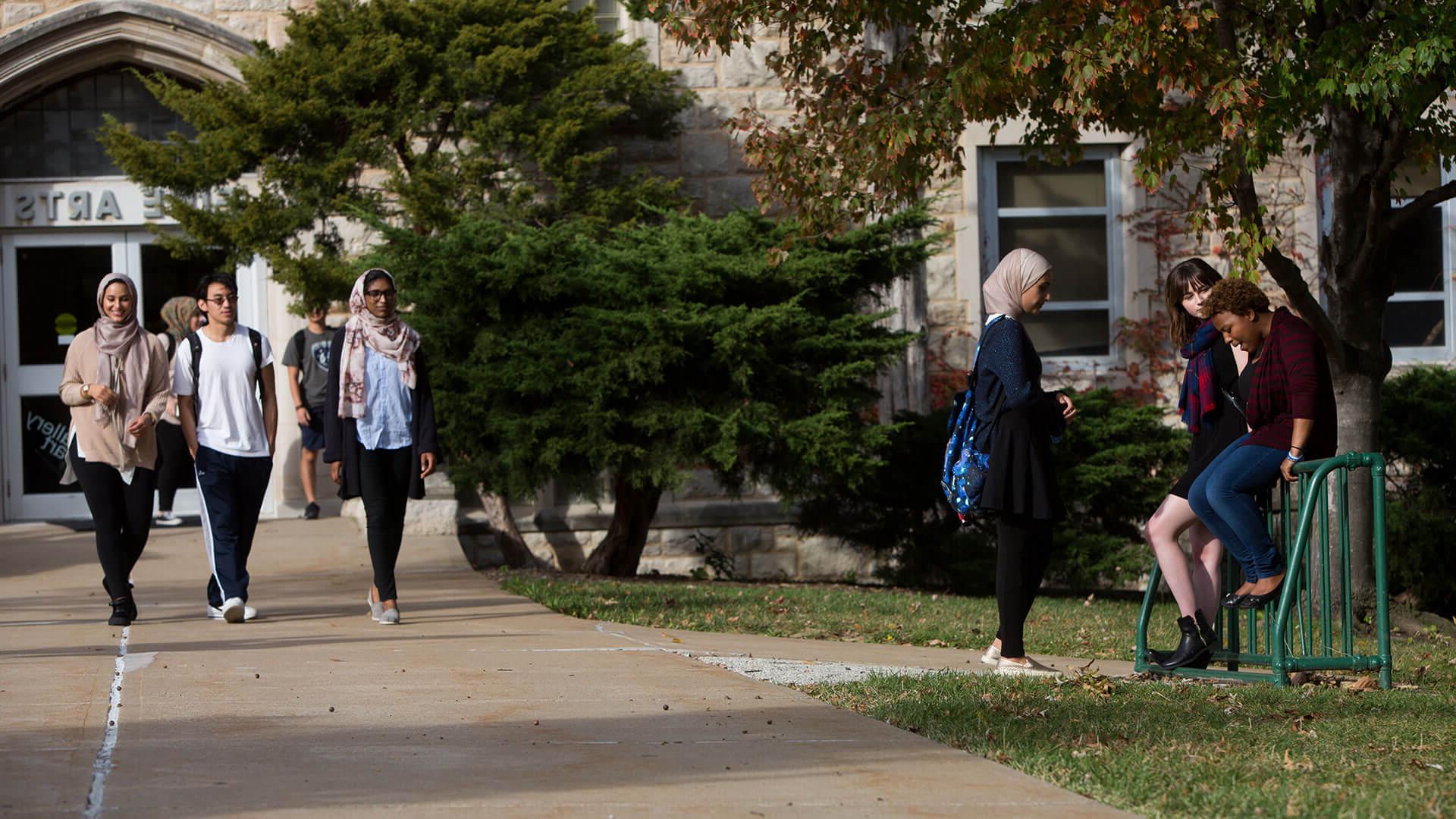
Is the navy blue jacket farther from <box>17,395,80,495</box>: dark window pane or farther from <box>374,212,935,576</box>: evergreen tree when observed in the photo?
<box>17,395,80,495</box>: dark window pane

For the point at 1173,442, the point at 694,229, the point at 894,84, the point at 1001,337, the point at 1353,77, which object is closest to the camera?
the point at 1001,337

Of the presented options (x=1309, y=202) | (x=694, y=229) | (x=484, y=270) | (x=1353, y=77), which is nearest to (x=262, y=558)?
(x=484, y=270)

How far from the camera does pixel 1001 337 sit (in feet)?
20.1

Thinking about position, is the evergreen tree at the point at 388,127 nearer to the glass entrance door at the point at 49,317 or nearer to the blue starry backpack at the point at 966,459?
the glass entrance door at the point at 49,317

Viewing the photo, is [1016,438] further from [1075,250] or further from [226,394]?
[1075,250]

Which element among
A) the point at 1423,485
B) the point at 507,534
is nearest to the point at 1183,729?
the point at 1423,485

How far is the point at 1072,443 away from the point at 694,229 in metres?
3.35

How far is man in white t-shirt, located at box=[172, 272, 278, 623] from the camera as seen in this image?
26.1 feet

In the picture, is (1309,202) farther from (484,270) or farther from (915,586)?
(484,270)

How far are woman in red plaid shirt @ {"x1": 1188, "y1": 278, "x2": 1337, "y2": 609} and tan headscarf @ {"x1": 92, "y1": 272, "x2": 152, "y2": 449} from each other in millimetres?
5192

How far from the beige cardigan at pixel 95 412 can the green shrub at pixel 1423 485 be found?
26.9 ft

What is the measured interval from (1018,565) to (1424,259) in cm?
983

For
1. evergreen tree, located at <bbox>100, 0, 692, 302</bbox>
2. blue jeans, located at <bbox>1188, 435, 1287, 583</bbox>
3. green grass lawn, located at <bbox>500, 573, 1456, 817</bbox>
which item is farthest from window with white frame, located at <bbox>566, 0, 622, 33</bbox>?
blue jeans, located at <bbox>1188, 435, 1287, 583</bbox>

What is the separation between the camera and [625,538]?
11664 millimetres
